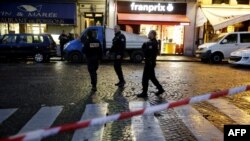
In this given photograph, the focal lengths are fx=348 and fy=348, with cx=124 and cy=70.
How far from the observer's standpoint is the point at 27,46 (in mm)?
18766

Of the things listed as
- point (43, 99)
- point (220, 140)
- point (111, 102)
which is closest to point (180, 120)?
point (220, 140)

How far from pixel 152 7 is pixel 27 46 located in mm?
9840

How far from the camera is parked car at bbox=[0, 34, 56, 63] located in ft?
61.4

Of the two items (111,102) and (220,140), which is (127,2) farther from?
(220,140)

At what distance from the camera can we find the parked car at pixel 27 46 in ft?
61.4

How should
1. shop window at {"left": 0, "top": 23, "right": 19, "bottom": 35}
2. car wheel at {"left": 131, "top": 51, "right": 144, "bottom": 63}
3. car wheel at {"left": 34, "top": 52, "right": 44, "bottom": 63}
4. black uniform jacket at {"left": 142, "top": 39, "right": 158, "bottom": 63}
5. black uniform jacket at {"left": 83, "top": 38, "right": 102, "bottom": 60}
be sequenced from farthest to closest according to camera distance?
shop window at {"left": 0, "top": 23, "right": 19, "bottom": 35}
car wheel at {"left": 131, "top": 51, "right": 144, "bottom": 63}
car wheel at {"left": 34, "top": 52, "right": 44, "bottom": 63}
black uniform jacket at {"left": 83, "top": 38, "right": 102, "bottom": 60}
black uniform jacket at {"left": 142, "top": 39, "right": 158, "bottom": 63}

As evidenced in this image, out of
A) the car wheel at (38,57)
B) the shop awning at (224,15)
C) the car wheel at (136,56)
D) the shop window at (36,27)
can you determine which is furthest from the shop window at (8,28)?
the shop awning at (224,15)

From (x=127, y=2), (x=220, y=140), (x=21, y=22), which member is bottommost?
(x=220, y=140)

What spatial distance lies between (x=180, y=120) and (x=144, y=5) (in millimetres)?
18545

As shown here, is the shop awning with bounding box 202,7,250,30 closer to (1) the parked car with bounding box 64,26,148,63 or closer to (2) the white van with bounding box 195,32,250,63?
(2) the white van with bounding box 195,32,250,63

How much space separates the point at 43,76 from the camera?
13211 millimetres

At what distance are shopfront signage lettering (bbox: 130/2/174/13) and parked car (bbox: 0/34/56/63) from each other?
7894 mm

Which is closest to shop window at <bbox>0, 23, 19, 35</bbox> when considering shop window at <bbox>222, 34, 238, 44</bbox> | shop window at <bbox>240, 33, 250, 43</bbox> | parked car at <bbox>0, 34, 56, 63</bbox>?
parked car at <bbox>0, 34, 56, 63</bbox>

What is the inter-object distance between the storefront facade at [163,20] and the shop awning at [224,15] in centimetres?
131
